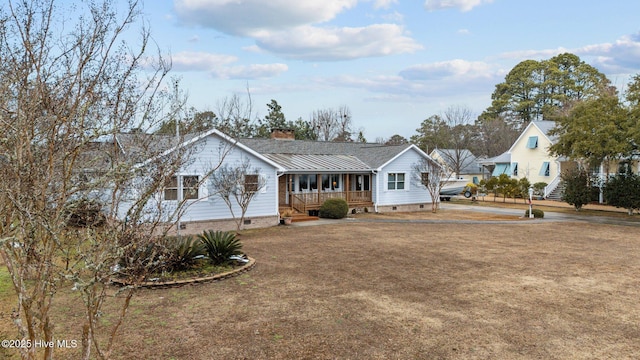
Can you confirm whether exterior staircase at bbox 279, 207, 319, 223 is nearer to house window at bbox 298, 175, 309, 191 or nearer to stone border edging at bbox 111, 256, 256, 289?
house window at bbox 298, 175, 309, 191

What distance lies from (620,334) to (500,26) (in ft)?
49.0

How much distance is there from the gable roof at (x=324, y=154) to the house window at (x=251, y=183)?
285 centimetres

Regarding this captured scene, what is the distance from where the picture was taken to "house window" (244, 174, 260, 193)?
17.5 metres


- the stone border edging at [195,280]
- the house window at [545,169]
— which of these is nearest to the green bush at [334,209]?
the stone border edging at [195,280]

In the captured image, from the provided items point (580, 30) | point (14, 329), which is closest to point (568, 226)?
point (580, 30)

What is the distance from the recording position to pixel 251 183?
1733cm

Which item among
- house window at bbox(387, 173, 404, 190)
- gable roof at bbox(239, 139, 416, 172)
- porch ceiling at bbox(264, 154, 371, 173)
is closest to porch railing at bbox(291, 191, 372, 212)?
porch ceiling at bbox(264, 154, 371, 173)

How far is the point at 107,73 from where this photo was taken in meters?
5.50

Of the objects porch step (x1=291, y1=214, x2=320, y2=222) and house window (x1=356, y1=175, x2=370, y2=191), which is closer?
porch step (x1=291, y1=214, x2=320, y2=222)

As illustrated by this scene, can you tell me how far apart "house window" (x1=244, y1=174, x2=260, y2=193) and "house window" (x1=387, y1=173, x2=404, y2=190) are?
10.0 m

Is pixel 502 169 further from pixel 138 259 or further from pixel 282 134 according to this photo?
pixel 138 259

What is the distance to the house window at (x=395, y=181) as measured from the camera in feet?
82.6

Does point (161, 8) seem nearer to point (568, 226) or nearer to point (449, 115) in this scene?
point (568, 226)

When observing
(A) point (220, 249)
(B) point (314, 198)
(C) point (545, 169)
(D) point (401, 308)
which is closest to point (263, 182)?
(B) point (314, 198)
